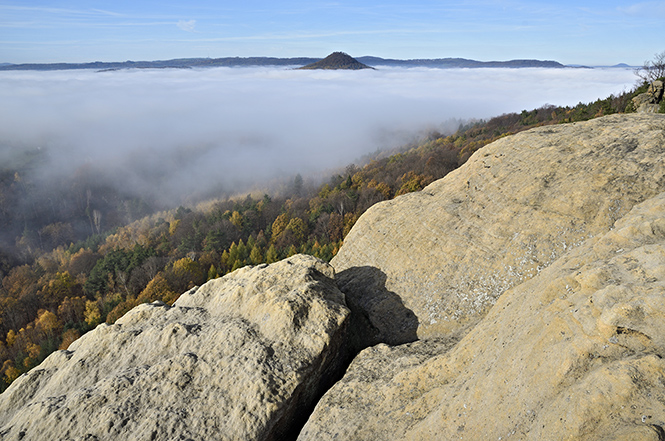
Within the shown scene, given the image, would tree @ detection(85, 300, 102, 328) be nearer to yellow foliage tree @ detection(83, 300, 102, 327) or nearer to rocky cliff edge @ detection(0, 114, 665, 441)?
yellow foliage tree @ detection(83, 300, 102, 327)

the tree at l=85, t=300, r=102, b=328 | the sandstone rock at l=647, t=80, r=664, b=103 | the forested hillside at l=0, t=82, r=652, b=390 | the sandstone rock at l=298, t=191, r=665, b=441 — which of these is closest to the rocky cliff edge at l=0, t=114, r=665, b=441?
the sandstone rock at l=298, t=191, r=665, b=441

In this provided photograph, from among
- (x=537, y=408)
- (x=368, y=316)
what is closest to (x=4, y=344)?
(x=368, y=316)

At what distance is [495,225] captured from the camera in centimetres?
1340

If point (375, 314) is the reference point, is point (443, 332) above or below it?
above

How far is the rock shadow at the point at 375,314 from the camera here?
1222 centimetres

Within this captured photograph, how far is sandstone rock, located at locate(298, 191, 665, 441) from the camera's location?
5461mm

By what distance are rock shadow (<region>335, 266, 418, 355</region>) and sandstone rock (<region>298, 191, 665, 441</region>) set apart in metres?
1.70

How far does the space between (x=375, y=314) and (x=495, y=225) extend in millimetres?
5171

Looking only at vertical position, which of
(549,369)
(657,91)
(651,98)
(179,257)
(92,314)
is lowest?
(92,314)

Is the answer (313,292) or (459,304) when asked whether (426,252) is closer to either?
(459,304)

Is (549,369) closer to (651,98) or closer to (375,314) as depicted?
(375,314)

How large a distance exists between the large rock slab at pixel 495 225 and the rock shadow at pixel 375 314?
4cm

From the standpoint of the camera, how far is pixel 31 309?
79500 mm

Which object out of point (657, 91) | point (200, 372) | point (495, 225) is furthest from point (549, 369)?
point (657, 91)
